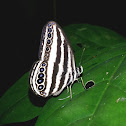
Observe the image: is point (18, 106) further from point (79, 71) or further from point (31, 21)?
point (31, 21)

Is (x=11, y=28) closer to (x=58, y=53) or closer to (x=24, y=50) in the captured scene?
(x=24, y=50)

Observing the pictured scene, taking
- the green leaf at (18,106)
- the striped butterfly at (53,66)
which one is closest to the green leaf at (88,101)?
the green leaf at (18,106)

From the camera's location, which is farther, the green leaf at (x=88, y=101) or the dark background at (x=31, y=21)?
the dark background at (x=31, y=21)

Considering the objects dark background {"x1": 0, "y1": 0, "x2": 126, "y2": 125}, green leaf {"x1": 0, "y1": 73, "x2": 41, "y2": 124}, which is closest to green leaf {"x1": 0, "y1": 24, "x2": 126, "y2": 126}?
green leaf {"x1": 0, "y1": 73, "x2": 41, "y2": 124}

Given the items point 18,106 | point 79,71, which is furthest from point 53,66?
point 18,106

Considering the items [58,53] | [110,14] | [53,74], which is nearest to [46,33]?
[58,53]

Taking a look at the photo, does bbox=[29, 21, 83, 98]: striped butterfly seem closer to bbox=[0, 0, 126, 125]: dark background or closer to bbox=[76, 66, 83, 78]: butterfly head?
bbox=[76, 66, 83, 78]: butterfly head

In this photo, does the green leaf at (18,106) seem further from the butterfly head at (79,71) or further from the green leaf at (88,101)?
the butterfly head at (79,71)
